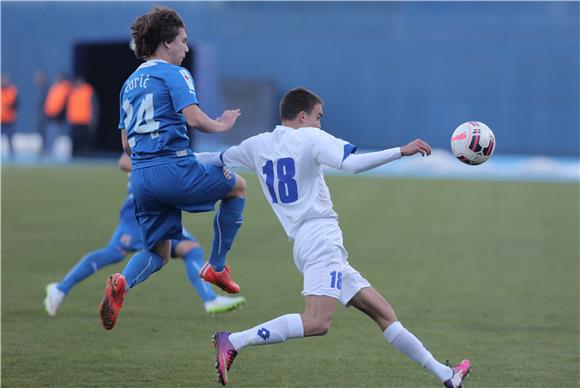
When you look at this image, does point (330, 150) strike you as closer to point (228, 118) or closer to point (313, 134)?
point (313, 134)

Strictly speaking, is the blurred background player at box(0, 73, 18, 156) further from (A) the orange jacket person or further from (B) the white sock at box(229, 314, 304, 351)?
(B) the white sock at box(229, 314, 304, 351)

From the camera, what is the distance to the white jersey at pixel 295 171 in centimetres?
602

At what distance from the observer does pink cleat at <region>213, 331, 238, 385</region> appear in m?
6.05

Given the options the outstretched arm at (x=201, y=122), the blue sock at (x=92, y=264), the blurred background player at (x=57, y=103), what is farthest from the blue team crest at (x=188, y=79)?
the blurred background player at (x=57, y=103)

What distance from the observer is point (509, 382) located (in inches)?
268

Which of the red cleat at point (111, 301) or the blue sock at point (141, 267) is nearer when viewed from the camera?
the red cleat at point (111, 301)

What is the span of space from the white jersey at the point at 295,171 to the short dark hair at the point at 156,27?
2.95 ft

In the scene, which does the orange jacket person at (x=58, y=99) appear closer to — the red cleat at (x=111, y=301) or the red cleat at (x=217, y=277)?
the red cleat at (x=217, y=277)

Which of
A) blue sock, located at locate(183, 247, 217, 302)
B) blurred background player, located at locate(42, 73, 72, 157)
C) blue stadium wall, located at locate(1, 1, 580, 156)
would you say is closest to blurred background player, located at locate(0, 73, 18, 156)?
blurred background player, located at locate(42, 73, 72, 157)

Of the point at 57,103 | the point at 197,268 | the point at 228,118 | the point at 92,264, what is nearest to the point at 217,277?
the point at 228,118

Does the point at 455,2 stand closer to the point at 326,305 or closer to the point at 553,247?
the point at 553,247

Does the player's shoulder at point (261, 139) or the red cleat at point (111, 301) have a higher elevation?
the player's shoulder at point (261, 139)

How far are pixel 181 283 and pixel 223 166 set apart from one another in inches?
181

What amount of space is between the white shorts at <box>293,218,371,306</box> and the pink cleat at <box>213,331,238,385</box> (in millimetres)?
554
